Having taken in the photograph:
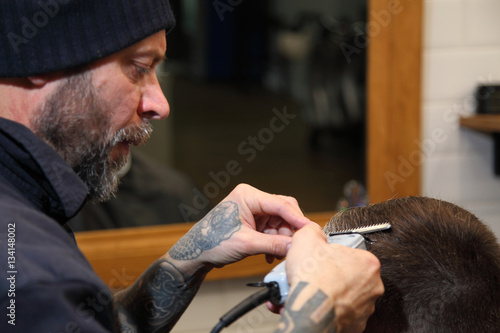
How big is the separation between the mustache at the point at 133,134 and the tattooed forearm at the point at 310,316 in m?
0.46

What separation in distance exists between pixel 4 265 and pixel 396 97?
1.59 meters

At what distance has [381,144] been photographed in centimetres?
209

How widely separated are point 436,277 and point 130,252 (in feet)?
4.05

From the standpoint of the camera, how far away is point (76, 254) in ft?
2.64

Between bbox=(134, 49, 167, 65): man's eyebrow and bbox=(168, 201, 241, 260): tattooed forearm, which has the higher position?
bbox=(134, 49, 167, 65): man's eyebrow

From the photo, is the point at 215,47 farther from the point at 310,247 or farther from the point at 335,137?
the point at 310,247

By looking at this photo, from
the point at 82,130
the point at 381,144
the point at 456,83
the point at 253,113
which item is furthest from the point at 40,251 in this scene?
the point at 456,83

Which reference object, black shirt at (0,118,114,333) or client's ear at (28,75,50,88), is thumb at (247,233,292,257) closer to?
black shirt at (0,118,114,333)

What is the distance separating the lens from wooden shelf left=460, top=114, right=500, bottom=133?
1.92 metres

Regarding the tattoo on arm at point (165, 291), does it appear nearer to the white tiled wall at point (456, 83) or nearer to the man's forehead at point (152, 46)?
the man's forehead at point (152, 46)

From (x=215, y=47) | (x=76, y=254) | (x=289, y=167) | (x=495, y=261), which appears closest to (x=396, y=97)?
(x=289, y=167)

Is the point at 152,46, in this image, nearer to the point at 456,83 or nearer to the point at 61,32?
the point at 61,32

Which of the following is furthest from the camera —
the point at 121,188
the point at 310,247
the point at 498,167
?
the point at 498,167

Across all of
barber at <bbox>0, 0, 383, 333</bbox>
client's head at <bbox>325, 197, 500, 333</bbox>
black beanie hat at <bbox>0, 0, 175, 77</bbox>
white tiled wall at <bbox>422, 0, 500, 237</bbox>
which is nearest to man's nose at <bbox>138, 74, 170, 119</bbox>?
barber at <bbox>0, 0, 383, 333</bbox>
